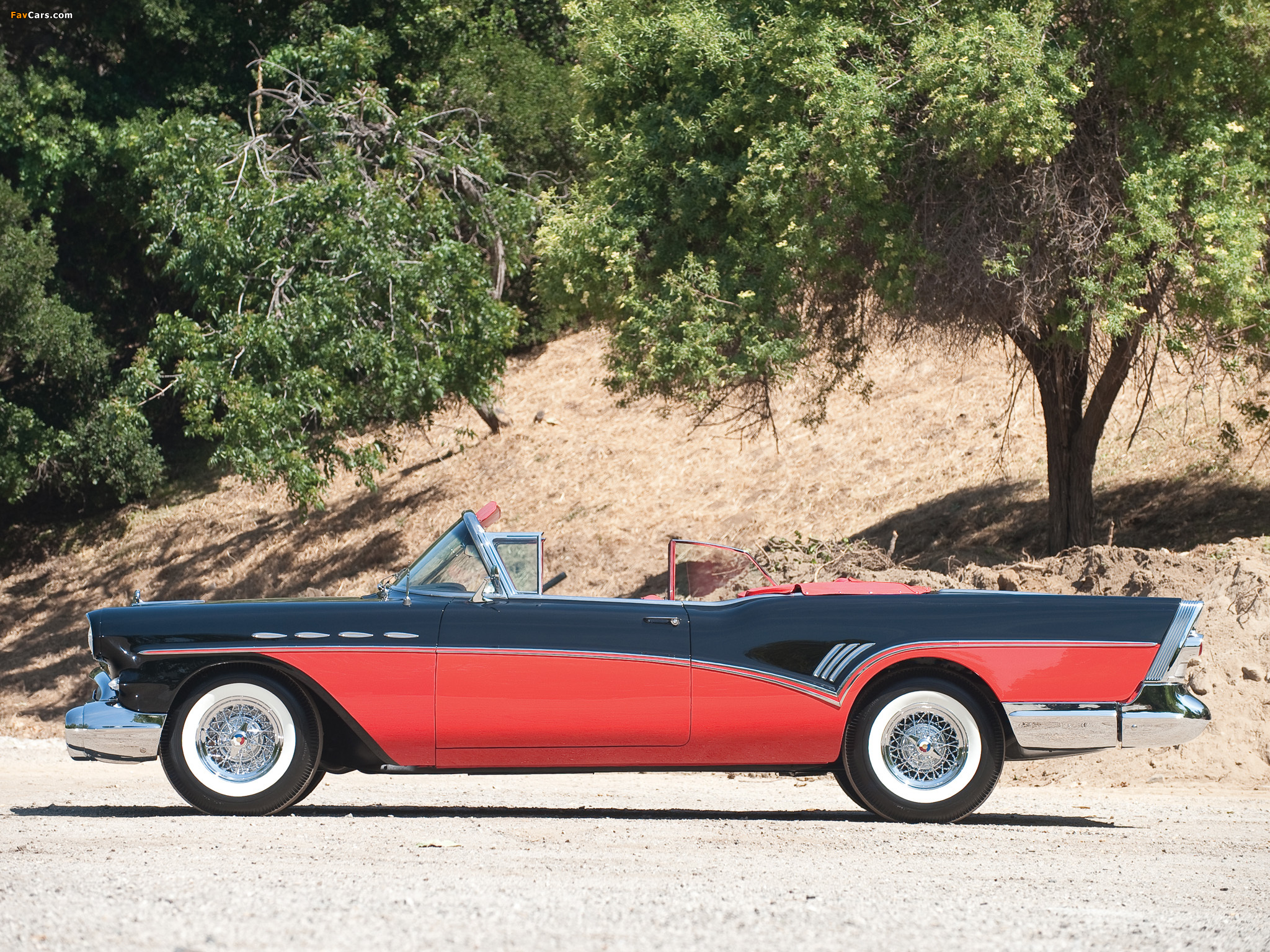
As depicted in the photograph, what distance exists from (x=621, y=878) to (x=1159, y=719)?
3035 mm

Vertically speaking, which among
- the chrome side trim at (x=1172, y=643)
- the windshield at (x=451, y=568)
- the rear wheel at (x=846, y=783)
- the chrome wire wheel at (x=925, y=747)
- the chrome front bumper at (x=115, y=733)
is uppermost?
the windshield at (x=451, y=568)

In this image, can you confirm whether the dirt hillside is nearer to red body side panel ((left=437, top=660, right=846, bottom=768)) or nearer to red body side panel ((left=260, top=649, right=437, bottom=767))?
red body side panel ((left=437, top=660, right=846, bottom=768))

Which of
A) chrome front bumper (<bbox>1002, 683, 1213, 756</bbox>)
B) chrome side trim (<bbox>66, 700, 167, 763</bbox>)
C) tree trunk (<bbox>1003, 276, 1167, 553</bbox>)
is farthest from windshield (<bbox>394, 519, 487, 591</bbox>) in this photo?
tree trunk (<bbox>1003, 276, 1167, 553</bbox>)

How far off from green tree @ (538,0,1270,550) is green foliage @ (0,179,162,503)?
8.61 meters

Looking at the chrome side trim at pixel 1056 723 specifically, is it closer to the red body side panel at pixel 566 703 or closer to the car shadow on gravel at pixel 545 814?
the car shadow on gravel at pixel 545 814

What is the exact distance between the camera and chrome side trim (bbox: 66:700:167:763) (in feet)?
20.0

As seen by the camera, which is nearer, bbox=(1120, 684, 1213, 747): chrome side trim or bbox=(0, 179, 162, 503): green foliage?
bbox=(1120, 684, 1213, 747): chrome side trim

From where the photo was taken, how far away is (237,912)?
12.7 feet

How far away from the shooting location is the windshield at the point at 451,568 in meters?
6.34

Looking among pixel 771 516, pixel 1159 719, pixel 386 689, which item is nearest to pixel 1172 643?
pixel 1159 719

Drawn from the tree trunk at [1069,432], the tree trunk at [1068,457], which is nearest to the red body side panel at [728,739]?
the tree trunk at [1069,432]

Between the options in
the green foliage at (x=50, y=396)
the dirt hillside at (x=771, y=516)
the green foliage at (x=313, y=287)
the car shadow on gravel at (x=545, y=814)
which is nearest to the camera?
the car shadow on gravel at (x=545, y=814)

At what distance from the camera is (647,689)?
238 inches

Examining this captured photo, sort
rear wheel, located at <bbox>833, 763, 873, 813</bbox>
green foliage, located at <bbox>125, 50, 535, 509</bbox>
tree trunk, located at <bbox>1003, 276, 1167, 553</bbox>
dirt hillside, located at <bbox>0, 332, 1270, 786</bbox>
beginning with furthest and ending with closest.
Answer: green foliage, located at <bbox>125, 50, 535, 509</bbox>
tree trunk, located at <bbox>1003, 276, 1167, 553</bbox>
dirt hillside, located at <bbox>0, 332, 1270, 786</bbox>
rear wheel, located at <bbox>833, 763, 873, 813</bbox>
